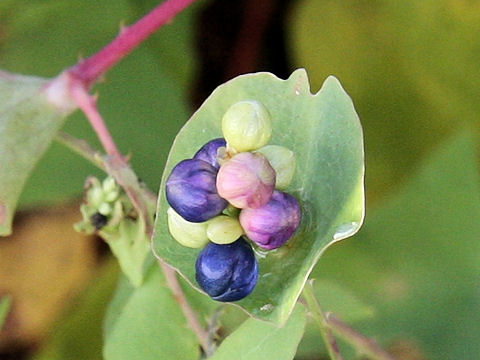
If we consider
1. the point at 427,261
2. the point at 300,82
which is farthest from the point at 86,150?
the point at 427,261

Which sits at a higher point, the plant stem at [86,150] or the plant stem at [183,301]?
the plant stem at [86,150]

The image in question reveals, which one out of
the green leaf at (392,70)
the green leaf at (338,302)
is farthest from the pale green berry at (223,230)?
the green leaf at (392,70)

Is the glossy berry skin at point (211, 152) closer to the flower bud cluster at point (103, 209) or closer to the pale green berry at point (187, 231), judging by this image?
the pale green berry at point (187, 231)

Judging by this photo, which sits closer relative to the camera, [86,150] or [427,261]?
[86,150]

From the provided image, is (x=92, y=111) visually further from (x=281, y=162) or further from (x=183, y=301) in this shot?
(x=281, y=162)

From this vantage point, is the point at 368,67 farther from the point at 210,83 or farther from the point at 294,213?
the point at 294,213

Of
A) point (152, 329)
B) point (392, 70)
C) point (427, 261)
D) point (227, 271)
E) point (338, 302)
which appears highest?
point (227, 271)
